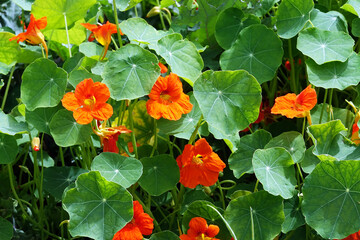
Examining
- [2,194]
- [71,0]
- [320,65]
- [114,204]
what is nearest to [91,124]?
[114,204]

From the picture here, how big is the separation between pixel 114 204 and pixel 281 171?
17.3 inches

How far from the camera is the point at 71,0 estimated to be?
1562 mm

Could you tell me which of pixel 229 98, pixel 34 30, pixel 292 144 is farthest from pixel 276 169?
pixel 34 30

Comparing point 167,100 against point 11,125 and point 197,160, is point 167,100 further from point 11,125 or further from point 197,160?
point 11,125

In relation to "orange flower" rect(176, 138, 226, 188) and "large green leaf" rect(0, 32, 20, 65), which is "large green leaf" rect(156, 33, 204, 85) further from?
"large green leaf" rect(0, 32, 20, 65)

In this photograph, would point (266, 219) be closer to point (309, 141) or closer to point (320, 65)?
point (309, 141)

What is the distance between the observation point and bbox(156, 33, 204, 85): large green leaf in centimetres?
134

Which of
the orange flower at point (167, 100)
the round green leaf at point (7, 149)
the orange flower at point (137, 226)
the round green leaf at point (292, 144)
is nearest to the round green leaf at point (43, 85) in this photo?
the round green leaf at point (7, 149)

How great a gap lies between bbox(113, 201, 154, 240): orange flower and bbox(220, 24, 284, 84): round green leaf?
52 cm

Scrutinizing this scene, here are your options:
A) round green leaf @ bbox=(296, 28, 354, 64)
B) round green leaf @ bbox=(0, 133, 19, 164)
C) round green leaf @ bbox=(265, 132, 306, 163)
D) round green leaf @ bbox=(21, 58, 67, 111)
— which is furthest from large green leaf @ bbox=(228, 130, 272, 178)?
round green leaf @ bbox=(0, 133, 19, 164)

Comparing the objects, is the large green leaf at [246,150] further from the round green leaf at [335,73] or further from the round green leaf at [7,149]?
the round green leaf at [7,149]

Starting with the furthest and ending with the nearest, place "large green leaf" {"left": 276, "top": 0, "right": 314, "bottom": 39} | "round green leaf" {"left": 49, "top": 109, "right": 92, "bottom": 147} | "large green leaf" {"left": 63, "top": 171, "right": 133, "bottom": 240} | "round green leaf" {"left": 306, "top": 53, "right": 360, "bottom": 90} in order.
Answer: "large green leaf" {"left": 276, "top": 0, "right": 314, "bottom": 39}, "round green leaf" {"left": 306, "top": 53, "right": 360, "bottom": 90}, "round green leaf" {"left": 49, "top": 109, "right": 92, "bottom": 147}, "large green leaf" {"left": 63, "top": 171, "right": 133, "bottom": 240}

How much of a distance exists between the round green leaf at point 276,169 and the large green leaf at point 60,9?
72 centimetres

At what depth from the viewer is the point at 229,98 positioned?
1.32 metres
